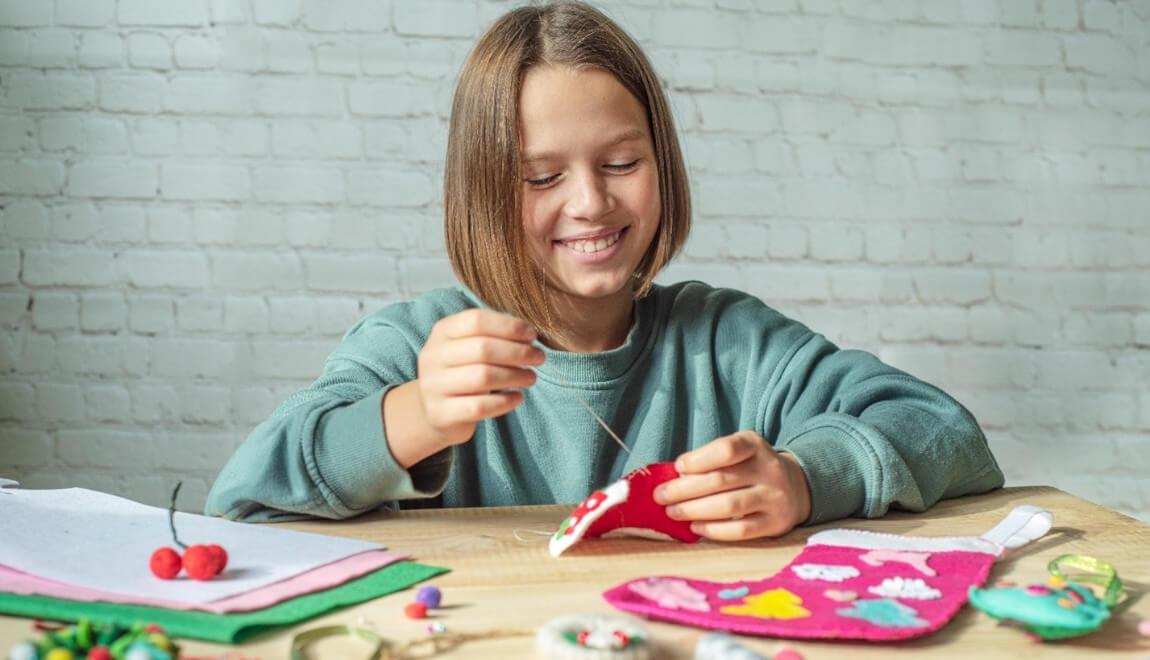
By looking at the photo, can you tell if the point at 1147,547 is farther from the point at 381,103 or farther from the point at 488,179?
the point at 381,103

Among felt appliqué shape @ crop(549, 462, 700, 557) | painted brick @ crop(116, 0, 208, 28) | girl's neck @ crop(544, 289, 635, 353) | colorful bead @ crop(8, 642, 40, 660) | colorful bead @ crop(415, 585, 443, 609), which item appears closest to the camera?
colorful bead @ crop(8, 642, 40, 660)

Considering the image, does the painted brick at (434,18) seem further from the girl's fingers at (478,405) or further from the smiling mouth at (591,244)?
the girl's fingers at (478,405)

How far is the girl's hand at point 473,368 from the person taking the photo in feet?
2.55

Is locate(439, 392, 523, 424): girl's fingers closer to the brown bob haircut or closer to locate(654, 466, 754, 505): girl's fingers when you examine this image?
locate(654, 466, 754, 505): girl's fingers

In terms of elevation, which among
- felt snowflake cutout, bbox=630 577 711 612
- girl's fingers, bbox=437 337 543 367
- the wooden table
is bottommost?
the wooden table

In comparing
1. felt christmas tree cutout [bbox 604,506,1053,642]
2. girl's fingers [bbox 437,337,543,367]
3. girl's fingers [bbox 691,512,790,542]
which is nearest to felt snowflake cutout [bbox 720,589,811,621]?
felt christmas tree cutout [bbox 604,506,1053,642]

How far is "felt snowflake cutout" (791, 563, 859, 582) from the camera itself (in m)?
0.66

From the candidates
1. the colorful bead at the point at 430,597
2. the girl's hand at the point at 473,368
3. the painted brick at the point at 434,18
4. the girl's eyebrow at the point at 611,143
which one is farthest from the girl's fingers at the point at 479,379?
the painted brick at the point at 434,18

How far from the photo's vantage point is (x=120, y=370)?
7.09 ft

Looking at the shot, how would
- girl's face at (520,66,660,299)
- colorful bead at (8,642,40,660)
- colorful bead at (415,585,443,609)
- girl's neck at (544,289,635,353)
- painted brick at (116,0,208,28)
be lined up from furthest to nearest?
painted brick at (116,0,208,28) < girl's neck at (544,289,635,353) < girl's face at (520,66,660,299) < colorful bead at (415,585,443,609) < colorful bead at (8,642,40,660)

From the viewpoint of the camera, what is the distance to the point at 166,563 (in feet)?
2.05

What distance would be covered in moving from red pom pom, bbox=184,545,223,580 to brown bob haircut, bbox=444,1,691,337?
0.53 m

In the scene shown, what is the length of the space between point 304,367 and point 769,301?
936mm

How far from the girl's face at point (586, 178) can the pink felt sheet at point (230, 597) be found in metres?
0.49
